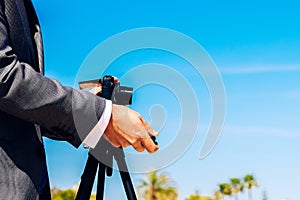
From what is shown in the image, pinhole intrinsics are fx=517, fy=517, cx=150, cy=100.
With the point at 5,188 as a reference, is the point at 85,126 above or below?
above

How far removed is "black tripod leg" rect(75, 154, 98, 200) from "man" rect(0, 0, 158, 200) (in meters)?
0.23

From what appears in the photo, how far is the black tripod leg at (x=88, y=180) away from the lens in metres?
2.57

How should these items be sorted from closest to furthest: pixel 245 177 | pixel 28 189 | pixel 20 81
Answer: pixel 20 81
pixel 28 189
pixel 245 177

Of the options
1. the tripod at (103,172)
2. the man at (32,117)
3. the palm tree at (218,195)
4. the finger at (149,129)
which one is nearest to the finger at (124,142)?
the man at (32,117)

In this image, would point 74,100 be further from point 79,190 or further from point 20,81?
point 79,190

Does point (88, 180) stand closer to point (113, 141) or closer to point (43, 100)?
point (113, 141)

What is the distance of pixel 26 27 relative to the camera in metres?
2.42

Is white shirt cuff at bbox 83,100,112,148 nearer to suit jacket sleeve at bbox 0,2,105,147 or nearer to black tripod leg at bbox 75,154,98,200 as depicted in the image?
suit jacket sleeve at bbox 0,2,105,147

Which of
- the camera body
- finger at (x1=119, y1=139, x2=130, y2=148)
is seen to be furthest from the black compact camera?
finger at (x1=119, y1=139, x2=130, y2=148)

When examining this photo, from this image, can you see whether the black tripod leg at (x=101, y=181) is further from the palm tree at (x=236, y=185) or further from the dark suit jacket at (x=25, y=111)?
the palm tree at (x=236, y=185)

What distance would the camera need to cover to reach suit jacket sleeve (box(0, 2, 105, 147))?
212 cm

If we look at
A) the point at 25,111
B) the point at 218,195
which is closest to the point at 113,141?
the point at 25,111

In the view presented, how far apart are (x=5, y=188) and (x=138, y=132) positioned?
2.04 ft

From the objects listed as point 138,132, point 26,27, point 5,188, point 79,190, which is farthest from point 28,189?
point 26,27
